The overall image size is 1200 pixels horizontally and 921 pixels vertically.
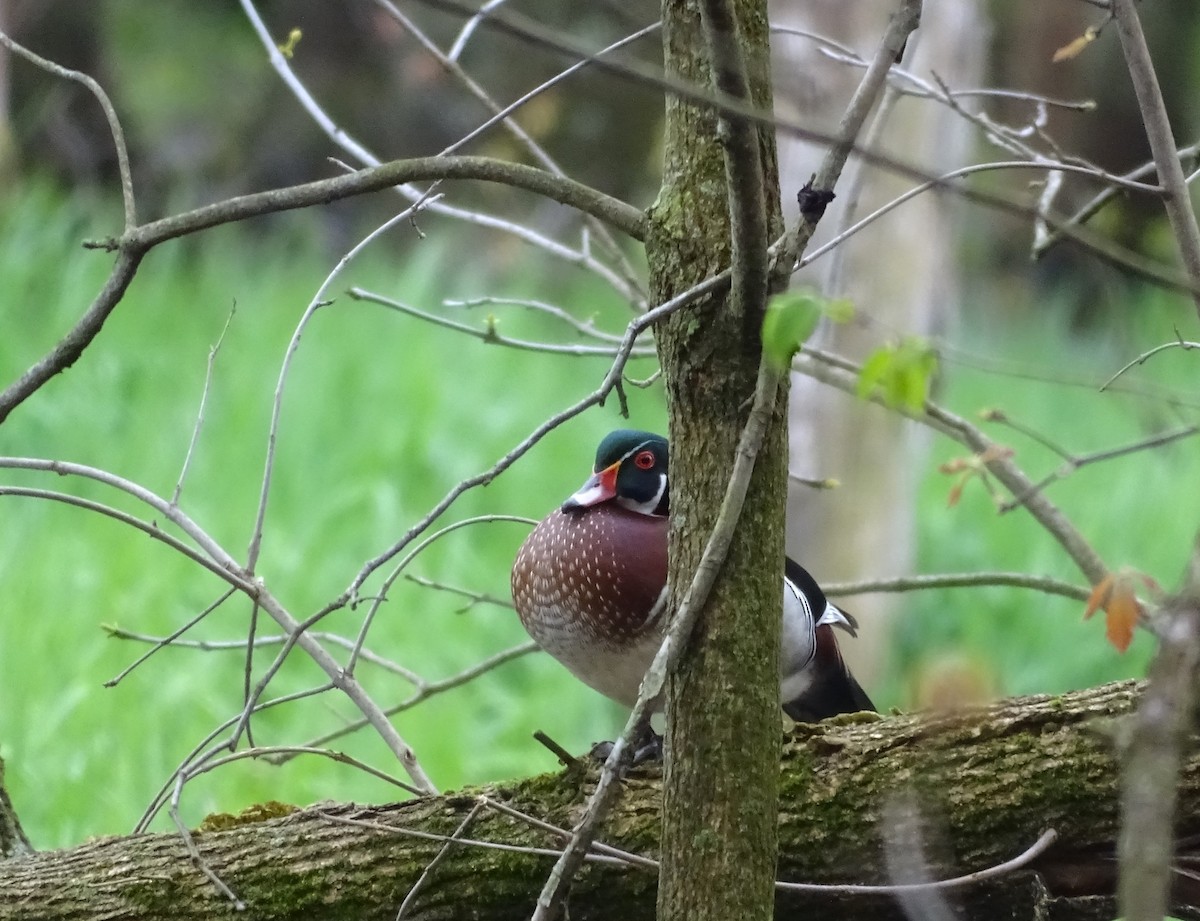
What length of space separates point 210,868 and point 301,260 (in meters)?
4.95

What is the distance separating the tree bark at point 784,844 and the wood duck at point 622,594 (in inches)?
11.9

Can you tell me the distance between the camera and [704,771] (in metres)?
0.98

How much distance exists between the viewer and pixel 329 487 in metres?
4.02

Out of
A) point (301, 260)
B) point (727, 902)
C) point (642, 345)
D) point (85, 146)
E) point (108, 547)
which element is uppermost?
point (85, 146)

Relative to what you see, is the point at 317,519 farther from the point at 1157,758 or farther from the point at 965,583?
the point at 1157,758

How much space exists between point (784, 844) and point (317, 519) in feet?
8.67

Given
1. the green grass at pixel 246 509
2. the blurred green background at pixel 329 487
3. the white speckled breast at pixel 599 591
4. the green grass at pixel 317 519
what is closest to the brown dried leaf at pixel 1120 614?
the blurred green background at pixel 329 487

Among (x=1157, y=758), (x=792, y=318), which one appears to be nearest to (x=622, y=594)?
(x=792, y=318)

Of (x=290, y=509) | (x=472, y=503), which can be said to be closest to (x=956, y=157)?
(x=472, y=503)

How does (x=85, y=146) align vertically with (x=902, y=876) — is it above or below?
above

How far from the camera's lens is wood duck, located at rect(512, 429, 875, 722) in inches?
65.7

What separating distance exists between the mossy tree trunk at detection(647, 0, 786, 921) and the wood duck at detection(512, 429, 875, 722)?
622mm

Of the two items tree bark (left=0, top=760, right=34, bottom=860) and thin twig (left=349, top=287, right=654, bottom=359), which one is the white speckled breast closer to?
thin twig (left=349, top=287, right=654, bottom=359)

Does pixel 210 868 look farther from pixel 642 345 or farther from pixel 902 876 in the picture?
pixel 642 345
